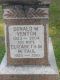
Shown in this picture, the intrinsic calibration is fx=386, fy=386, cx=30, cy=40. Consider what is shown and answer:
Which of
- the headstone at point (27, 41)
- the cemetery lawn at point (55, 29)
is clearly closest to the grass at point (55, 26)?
the cemetery lawn at point (55, 29)

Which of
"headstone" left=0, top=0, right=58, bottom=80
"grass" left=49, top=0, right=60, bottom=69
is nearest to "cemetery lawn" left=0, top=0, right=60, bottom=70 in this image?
"grass" left=49, top=0, right=60, bottom=69

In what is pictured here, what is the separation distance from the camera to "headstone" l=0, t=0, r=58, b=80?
5336 mm

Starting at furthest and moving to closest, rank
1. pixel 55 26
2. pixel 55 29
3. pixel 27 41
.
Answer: pixel 55 26, pixel 55 29, pixel 27 41

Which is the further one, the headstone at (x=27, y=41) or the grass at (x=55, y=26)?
the grass at (x=55, y=26)

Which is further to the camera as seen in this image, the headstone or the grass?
the grass

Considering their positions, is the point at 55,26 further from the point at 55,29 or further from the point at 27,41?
the point at 27,41

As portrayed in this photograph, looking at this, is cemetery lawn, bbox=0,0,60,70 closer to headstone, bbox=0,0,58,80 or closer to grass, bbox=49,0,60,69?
grass, bbox=49,0,60,69

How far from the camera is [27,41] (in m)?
5.51

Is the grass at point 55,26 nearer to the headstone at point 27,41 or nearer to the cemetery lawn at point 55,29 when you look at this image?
the cemetery lawn at point 55,29

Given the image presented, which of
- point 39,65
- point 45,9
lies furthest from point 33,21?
point 39,65

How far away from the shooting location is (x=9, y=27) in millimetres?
5441

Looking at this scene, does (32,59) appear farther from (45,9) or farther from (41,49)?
(45,9)

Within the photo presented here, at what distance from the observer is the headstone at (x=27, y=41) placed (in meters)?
5.34

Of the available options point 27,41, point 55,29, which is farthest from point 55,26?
point 27,41
